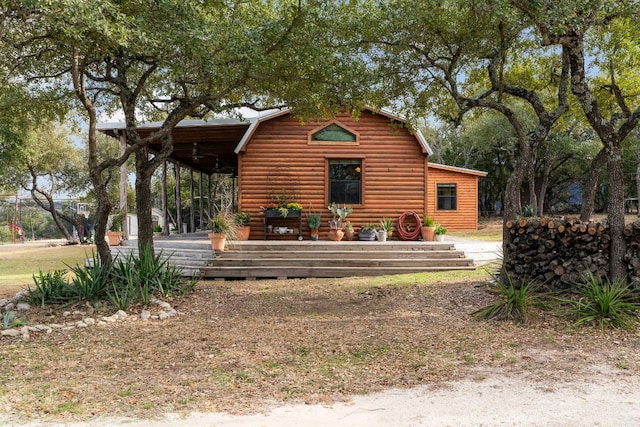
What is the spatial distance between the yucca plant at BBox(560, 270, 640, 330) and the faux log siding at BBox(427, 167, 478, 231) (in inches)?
640

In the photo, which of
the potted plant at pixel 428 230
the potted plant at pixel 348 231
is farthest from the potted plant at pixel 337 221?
the potted plant at pixel 428 230

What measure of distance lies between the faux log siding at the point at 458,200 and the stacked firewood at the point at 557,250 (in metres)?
15.4

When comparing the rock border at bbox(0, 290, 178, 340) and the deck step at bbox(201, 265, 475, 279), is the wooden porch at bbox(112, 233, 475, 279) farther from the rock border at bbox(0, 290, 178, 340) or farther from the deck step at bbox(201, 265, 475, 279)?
the rock border at bbox(0, 290, 178, 340)

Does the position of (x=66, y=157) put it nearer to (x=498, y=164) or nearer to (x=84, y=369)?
(x=84, y=369)

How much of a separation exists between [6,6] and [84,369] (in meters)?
4.12

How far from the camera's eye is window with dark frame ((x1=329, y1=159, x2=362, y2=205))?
12656 mm

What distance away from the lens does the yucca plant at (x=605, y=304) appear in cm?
512

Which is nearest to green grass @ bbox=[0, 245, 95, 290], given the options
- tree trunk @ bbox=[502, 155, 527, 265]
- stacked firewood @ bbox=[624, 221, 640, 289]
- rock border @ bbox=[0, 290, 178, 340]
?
rock border @ bbox=[0, 290, 178, 340]

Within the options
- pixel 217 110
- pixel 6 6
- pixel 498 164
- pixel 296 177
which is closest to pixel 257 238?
pixel 296 177

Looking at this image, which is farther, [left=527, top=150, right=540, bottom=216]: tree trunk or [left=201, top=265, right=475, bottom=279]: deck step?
[left=201, top=265, right=475, bottom=279]: deck step

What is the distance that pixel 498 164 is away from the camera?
35.1 meters

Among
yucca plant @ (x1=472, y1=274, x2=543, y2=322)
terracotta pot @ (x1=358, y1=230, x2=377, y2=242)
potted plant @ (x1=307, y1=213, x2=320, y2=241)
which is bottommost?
yucca plant @ (x1=472, y1=274, x2=543, y2=322)

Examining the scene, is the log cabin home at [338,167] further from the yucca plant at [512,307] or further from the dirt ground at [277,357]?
the yucca plant at [512,307]

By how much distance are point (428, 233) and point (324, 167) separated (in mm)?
3256
